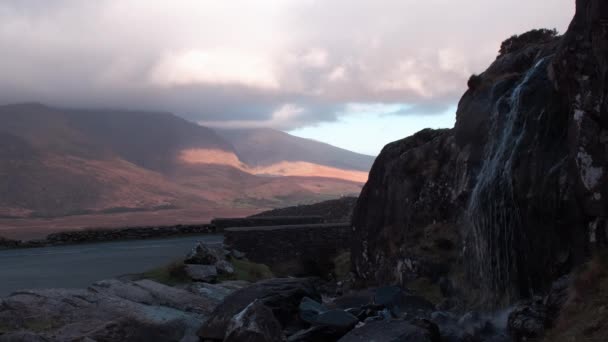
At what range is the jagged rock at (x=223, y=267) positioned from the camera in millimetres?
18444

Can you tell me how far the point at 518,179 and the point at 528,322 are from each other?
3283 millimetres

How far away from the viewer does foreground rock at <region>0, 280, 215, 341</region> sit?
35.2 ft

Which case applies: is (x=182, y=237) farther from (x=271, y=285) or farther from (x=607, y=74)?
(x=607, y=74)

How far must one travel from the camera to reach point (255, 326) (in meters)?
10.2

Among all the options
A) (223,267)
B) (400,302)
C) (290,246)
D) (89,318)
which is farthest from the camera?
(290,246)

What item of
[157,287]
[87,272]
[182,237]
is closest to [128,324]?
[157,287]

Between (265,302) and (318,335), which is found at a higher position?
(265,302)

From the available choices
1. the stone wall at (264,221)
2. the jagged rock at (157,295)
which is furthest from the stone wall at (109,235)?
the jagged rock at (157,295)

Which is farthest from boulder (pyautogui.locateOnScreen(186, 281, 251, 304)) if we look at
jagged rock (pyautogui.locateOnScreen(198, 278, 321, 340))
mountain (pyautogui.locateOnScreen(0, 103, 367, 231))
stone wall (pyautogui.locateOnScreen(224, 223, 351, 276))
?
mountain (pyautogui.locateOnScreen(0, 103, 367, 231))

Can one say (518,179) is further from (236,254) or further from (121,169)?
(121,169)

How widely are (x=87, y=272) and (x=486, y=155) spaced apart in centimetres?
1203

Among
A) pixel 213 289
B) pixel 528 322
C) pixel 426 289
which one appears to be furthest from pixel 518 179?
pixel 213 289

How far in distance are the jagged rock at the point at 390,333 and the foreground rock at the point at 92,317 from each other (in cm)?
326

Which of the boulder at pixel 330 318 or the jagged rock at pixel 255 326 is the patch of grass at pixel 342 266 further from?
the jagged rock at pixel 255 326
